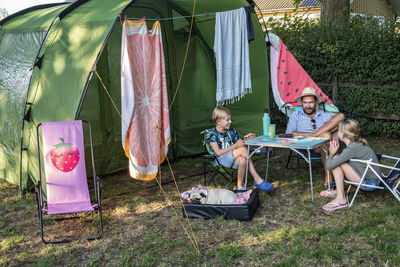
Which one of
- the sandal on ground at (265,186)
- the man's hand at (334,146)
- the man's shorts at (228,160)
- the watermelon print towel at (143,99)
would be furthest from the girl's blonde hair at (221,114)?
the man's hand at (334,146)

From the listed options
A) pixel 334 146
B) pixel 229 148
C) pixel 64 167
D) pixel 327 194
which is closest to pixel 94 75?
pixel 64 167

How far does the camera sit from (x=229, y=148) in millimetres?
4324

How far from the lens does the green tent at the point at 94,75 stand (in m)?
4.16

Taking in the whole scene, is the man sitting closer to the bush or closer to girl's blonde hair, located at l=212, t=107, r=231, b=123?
A: girl's blonde hair, located at l=212, t=107, r=231, b=123

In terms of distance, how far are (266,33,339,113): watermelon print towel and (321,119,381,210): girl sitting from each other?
1.64 m

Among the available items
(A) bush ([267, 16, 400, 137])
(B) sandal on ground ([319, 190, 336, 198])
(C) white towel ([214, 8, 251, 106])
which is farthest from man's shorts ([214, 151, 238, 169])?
(A) bush ([267, 16, 400, 137])

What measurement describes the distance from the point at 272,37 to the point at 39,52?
291 centimetres

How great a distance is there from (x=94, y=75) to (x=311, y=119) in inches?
100

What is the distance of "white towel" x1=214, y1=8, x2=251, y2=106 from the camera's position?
4.79m

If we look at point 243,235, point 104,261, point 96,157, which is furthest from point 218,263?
point 96,157

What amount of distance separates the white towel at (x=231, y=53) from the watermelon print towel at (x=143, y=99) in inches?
32.9

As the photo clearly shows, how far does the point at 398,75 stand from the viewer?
21.2 ft

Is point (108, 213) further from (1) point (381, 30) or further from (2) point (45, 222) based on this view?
(1) point (381, 30)

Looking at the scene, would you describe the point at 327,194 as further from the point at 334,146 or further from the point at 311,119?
the point at 311,119
